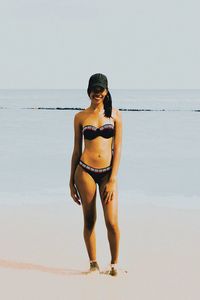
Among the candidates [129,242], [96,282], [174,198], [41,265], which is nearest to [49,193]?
[174,198]

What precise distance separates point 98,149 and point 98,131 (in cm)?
17

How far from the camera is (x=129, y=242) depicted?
8055 mm

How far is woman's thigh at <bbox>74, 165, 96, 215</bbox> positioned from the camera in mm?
6352

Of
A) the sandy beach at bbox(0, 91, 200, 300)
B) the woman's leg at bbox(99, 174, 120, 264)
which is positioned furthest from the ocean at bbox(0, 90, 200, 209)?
the woman's leg at bbox(99, 174, 120, 264)

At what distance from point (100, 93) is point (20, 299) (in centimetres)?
204

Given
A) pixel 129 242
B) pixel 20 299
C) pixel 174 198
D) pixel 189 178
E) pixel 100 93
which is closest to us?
pixel 20 299

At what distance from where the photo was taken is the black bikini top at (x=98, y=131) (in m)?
6.26

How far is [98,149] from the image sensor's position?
20.6ft

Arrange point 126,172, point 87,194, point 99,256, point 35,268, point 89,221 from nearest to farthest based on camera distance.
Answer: point 87,194
point 89,221
point 35,268
point 99,256
point 126,172

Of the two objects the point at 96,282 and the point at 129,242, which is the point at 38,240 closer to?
the point at 129,242

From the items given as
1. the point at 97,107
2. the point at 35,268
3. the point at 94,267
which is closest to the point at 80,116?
the point at 97,107

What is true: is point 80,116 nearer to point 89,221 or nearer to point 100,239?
point 89,221

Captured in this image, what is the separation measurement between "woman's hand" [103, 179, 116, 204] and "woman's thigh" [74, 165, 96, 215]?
124mm

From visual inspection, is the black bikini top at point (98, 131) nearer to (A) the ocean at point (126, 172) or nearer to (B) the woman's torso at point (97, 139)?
(B) the woman's torso at point (97, 139)
